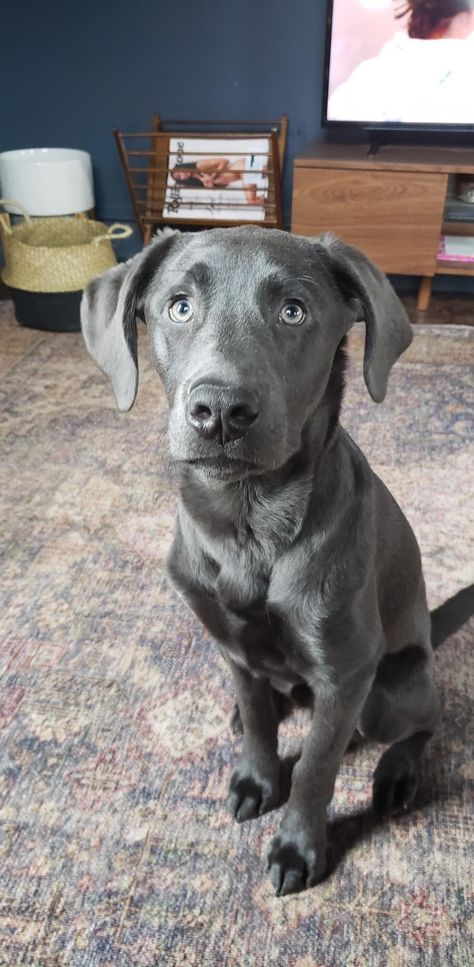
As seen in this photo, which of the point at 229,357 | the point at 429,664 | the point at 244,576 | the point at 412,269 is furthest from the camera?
the point at 412,269

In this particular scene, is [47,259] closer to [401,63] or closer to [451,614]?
[401,63]

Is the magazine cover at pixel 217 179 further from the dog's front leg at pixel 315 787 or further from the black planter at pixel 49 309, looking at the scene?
the dog's front leg at pixel 315 787

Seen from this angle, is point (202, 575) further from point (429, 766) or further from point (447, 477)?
point (447, 477)

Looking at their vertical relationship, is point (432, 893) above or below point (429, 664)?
below

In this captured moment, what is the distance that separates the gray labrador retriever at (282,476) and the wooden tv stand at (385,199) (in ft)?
6.86

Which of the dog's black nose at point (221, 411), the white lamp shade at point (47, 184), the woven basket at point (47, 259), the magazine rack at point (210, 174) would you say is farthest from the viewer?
the magazine rack at point (210, 174)

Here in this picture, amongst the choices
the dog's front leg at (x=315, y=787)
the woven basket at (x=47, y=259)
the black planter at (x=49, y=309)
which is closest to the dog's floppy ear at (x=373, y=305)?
the dog's front leg at (x=315, y=787)

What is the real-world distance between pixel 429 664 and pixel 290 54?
2.86 metres

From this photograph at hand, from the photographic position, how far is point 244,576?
3.31 feet

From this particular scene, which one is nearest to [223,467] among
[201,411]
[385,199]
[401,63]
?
[201,411]

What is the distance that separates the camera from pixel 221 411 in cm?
81

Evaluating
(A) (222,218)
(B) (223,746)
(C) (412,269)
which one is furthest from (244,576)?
(A) (222,218)

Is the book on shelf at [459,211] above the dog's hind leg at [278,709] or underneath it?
above

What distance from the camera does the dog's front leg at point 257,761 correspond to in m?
1.19
